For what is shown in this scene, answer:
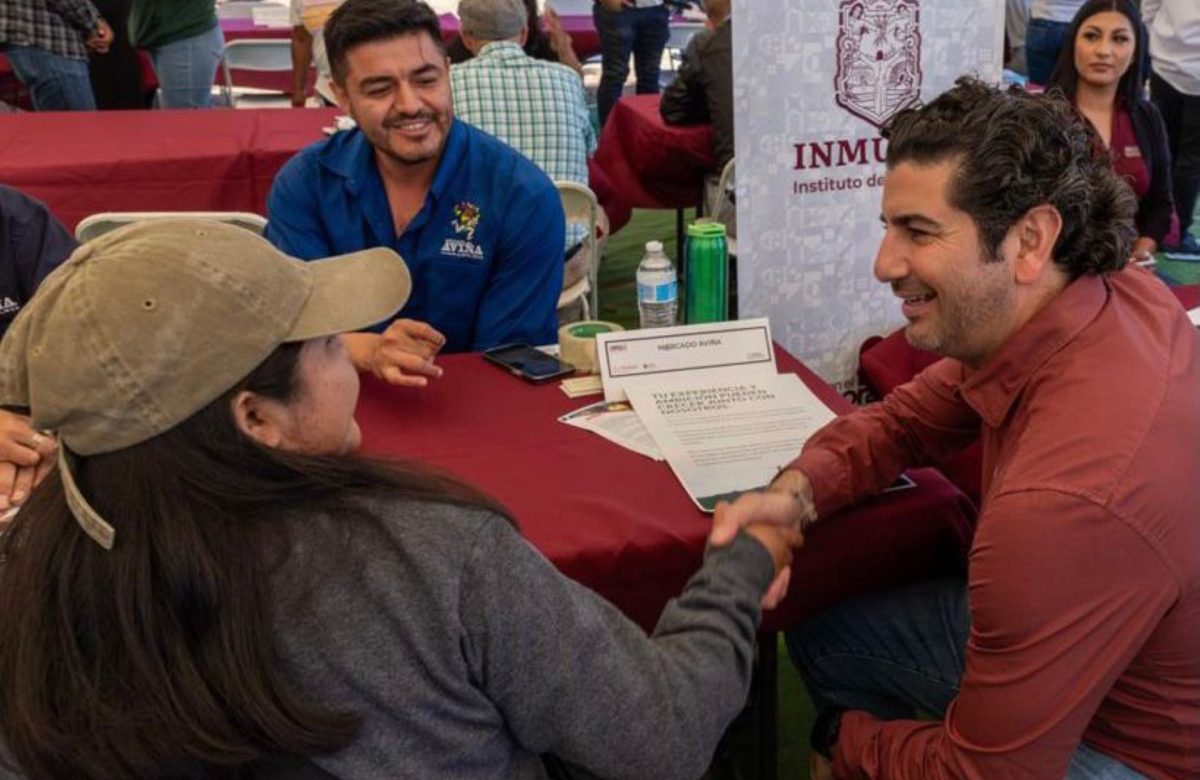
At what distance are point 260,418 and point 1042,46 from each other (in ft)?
16.2

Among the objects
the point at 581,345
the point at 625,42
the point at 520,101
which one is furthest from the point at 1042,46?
the point at 581,345

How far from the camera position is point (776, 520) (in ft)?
4.04

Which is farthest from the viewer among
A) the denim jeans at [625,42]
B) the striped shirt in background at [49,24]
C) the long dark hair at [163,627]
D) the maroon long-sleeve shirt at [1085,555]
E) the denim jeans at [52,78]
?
the denim jeans at [625,42]

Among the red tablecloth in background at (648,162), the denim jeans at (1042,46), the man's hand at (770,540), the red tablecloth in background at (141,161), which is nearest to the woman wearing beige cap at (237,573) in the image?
the man's hand at (770,540)

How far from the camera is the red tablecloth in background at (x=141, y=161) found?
3258 mm

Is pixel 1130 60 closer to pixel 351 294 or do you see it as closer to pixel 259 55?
pixel 351 294

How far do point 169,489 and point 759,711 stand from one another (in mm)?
1093

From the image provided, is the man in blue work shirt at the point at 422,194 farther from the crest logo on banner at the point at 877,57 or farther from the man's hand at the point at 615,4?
the man's hand at the point at 615,4

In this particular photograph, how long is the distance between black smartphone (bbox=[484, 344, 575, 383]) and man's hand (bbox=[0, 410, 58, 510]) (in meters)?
0.68

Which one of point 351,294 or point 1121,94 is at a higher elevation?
point 351,294

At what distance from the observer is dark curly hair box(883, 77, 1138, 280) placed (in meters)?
1.18

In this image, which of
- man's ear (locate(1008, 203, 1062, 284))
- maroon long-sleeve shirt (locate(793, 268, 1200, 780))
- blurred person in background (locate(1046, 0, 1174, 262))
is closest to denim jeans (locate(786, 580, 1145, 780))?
maroon long-sleeve shirt (locate(793, 268, 1200, 780))

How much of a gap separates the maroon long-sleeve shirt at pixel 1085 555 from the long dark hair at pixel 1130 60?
96.7 inches

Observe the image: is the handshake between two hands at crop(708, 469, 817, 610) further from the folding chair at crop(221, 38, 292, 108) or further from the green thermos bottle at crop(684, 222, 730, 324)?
the folding chair at crop(221, 38, 292, 108)
